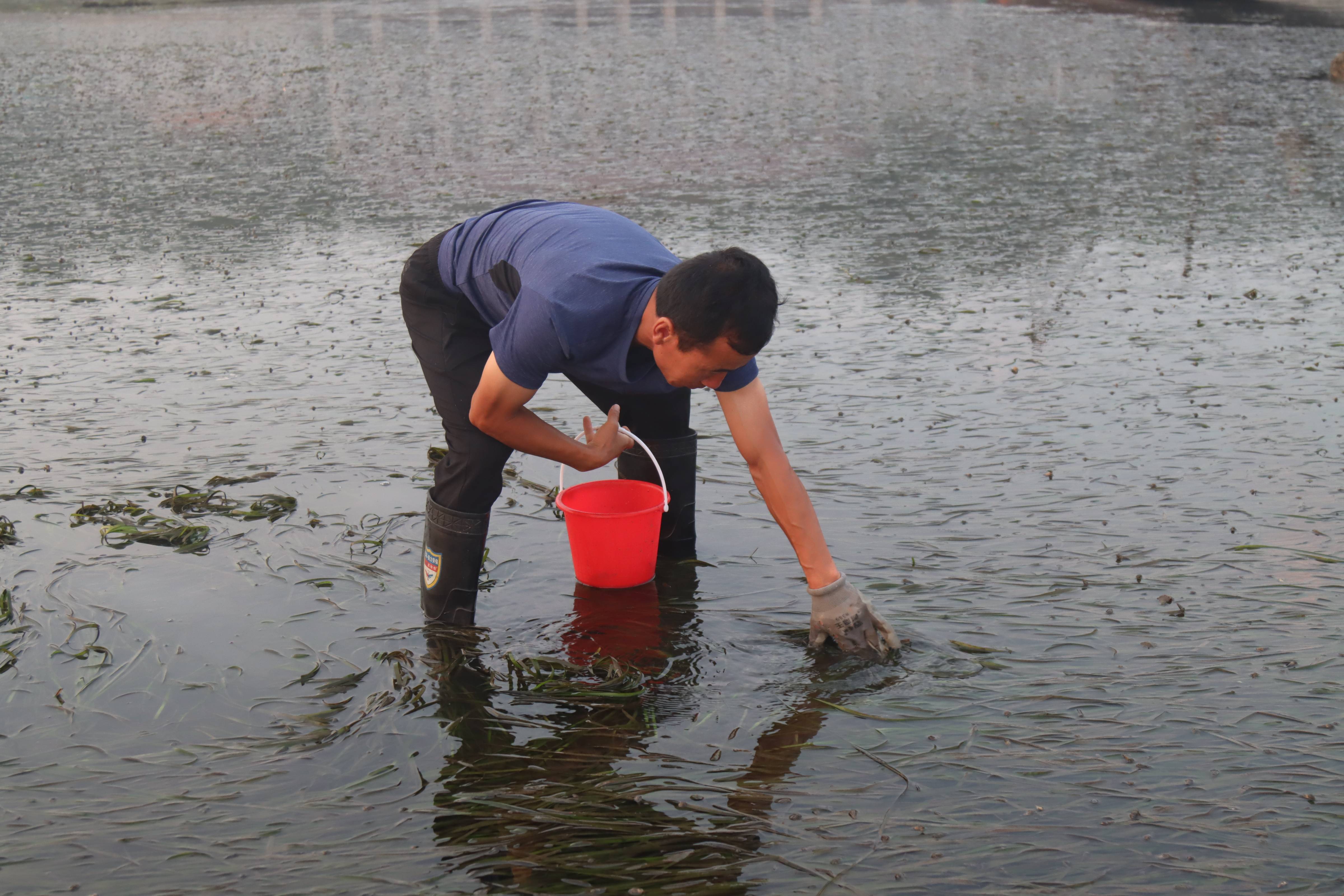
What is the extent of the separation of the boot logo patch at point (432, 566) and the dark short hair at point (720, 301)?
1.26 metres

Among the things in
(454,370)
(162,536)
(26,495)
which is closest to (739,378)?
(454,370)

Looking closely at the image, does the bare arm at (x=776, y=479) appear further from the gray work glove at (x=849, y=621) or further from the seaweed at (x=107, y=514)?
the seaweed at (x=107, y=514)

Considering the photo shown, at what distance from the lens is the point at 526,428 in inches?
139

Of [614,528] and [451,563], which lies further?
[614,528]

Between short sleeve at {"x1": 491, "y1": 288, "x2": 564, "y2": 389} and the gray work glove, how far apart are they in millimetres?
1094

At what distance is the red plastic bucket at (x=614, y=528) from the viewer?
4102 millimetres

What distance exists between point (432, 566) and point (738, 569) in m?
1.17

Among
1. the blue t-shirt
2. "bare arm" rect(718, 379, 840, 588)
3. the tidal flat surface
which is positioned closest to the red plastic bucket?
the tidal flat surface

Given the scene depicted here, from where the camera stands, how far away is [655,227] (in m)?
9.55

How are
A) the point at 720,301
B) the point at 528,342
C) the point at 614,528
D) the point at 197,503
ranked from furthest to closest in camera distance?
the point at 197,503, the point at 614,528, the point at 528,342, the point at 720,301

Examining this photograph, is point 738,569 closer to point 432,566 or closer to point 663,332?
point 432,566

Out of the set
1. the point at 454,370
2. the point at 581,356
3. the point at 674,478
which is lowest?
the point at 674,478

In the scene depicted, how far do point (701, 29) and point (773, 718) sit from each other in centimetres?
2216

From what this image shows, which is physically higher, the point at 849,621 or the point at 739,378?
the point at 739,378
